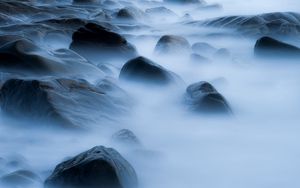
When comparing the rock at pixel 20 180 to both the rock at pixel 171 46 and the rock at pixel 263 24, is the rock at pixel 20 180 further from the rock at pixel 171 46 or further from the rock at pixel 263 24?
the rock at pixel 263 24

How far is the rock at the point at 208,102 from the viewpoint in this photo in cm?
337

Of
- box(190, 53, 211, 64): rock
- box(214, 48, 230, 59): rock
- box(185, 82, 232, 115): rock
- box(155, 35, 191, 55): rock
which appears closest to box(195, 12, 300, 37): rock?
box(214, 48, 230, 59): rock

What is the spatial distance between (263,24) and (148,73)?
261 cm

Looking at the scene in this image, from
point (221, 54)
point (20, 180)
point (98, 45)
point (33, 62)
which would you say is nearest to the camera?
point (20, 180)

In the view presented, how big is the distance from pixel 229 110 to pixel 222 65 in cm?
151

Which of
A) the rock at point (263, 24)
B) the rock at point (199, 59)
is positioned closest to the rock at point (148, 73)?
the rock at point (199, 59)

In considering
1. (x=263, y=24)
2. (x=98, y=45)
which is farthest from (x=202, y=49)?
(x=263, y=24)

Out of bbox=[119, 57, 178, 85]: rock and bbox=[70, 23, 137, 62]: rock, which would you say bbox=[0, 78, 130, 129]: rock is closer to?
bbox=[119, 57, 178, 85]: rock

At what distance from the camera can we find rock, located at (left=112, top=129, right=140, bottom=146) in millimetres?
2871

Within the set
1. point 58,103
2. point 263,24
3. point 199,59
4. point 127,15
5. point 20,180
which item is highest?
point 127,15

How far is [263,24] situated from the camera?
6168 mm

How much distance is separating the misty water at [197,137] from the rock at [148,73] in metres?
0.07

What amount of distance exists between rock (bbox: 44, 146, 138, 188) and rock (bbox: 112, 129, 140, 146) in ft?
1.53

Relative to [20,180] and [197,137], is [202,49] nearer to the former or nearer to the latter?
[197,137]
